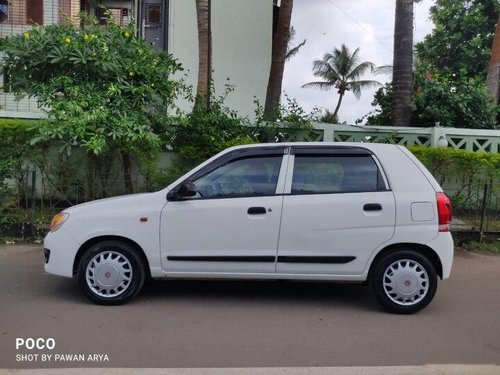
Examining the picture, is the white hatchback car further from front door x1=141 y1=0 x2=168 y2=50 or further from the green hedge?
front door x1=141 y1=0 x2=168 y2=50

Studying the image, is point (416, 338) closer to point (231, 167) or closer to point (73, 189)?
point (231, 167)

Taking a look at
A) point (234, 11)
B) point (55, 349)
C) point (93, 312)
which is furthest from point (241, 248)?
point (234, 11)

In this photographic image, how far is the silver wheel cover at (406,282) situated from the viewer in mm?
5285

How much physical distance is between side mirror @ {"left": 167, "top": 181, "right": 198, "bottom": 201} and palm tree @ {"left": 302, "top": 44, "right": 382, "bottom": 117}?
107 feet

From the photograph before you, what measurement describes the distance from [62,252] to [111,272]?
551 millimetres

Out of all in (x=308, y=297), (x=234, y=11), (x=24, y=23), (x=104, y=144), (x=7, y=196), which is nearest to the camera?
(x=308, y=297)

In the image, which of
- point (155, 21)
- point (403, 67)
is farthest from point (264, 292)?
point (155, 21)

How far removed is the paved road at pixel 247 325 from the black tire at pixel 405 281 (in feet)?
0.51

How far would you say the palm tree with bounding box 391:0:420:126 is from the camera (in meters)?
10.9

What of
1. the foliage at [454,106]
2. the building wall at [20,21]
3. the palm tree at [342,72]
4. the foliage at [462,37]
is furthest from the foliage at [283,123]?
the palm tree at [342,72]

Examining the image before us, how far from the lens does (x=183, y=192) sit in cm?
532

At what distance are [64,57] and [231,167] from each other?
3.67 metres

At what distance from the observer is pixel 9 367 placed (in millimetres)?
4047

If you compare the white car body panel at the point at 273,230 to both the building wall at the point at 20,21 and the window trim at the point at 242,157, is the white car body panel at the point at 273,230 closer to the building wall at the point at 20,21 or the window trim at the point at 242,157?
the window trim at the point at 242,157
